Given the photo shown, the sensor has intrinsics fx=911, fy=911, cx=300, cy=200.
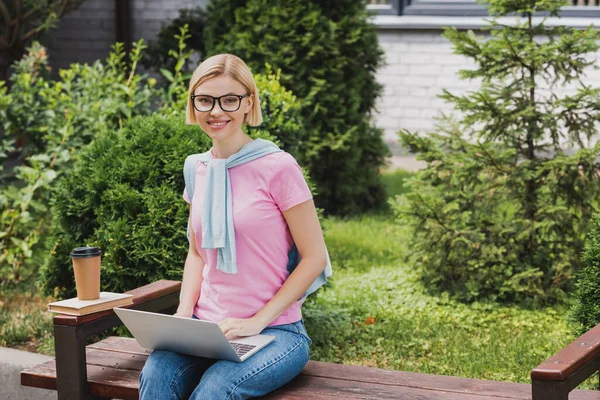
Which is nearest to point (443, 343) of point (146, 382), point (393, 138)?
point (146, 382)

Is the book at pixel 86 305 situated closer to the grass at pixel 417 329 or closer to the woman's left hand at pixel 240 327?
the woman's left hand at pixel 240 327

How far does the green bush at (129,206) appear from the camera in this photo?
4.12 metres

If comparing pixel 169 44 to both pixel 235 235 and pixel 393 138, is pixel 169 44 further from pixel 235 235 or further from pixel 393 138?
pixel 235 235

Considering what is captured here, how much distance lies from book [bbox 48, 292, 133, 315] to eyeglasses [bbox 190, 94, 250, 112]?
77 cm

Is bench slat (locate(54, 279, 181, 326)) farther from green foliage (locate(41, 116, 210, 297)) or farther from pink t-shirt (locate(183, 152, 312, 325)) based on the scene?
green foliage (locate(41, 116, 210, 297))

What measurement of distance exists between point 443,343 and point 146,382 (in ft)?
6.93

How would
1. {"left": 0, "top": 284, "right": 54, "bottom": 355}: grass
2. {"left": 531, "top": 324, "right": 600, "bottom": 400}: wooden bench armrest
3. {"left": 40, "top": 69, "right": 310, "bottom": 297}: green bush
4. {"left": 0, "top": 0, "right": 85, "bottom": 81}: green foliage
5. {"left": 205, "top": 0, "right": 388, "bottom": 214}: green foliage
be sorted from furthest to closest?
1. {"left": 0, "top": 0, "right": 85, "bottom": 81}: green foliage
2. {"left": 205, "top": 0, "right": 388, "bottom": 214}: green foliage
3. {"left": 0, "top": 284, "right": 54, "bottom": 355}: grass
4. {"left": 40, "top": 69, "right": 310, "bottom": 297}: green bush
5. {"left": 531, "top": 324, "right": 600, "bottom": 400}: wooden bench armrest

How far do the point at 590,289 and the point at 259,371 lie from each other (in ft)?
4.63

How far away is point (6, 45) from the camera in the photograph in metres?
8.55

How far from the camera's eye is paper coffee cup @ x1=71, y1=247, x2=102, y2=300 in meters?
3.01

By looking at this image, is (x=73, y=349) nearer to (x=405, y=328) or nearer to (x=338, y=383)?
(x=338, y=383)

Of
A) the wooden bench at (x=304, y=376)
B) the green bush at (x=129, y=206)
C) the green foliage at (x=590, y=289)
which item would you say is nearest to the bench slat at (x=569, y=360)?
the wooden bench at (x=304, y=376)

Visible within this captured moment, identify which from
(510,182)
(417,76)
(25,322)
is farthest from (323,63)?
(417,76)

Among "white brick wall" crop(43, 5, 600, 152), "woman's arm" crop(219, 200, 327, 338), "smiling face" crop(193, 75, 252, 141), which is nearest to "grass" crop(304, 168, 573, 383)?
"woman's arm" crop(219, 200, 327, 338)
